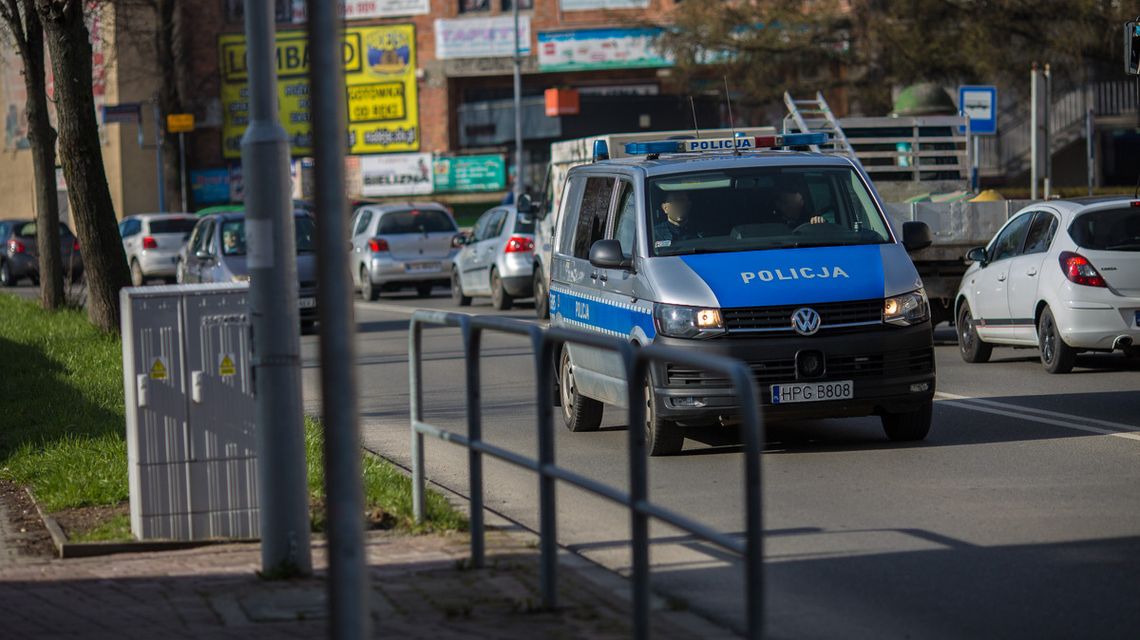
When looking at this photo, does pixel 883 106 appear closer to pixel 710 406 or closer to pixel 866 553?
pixel 710 406

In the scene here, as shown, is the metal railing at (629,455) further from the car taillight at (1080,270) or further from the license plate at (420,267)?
the license plate at (420,267)

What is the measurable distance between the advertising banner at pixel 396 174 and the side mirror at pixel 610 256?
48.6 m

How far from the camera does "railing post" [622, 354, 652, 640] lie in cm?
536

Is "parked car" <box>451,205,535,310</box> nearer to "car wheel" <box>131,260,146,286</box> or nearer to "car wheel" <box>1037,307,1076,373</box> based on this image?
"car wheel" <box>1037,307,1076,373</box>

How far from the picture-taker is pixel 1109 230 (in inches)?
587

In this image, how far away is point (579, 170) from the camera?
41.8 ft

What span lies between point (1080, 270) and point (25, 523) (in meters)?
9.39

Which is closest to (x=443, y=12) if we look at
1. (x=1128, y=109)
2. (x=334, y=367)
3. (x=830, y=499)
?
(x=1128, y=109)

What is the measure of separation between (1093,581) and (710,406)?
11.7ft

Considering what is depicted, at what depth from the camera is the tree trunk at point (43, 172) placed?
24.5 metres

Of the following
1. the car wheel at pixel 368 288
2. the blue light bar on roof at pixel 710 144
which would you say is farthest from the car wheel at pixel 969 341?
the car wheel at pixel 368 288

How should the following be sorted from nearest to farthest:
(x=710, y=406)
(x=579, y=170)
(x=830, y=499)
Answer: (x=830, y=499) < (x=710, y=406) < (x=579, y=170)

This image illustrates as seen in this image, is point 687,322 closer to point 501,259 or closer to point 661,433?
point 661,433

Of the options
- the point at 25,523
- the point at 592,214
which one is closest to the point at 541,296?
the point at 592,214
